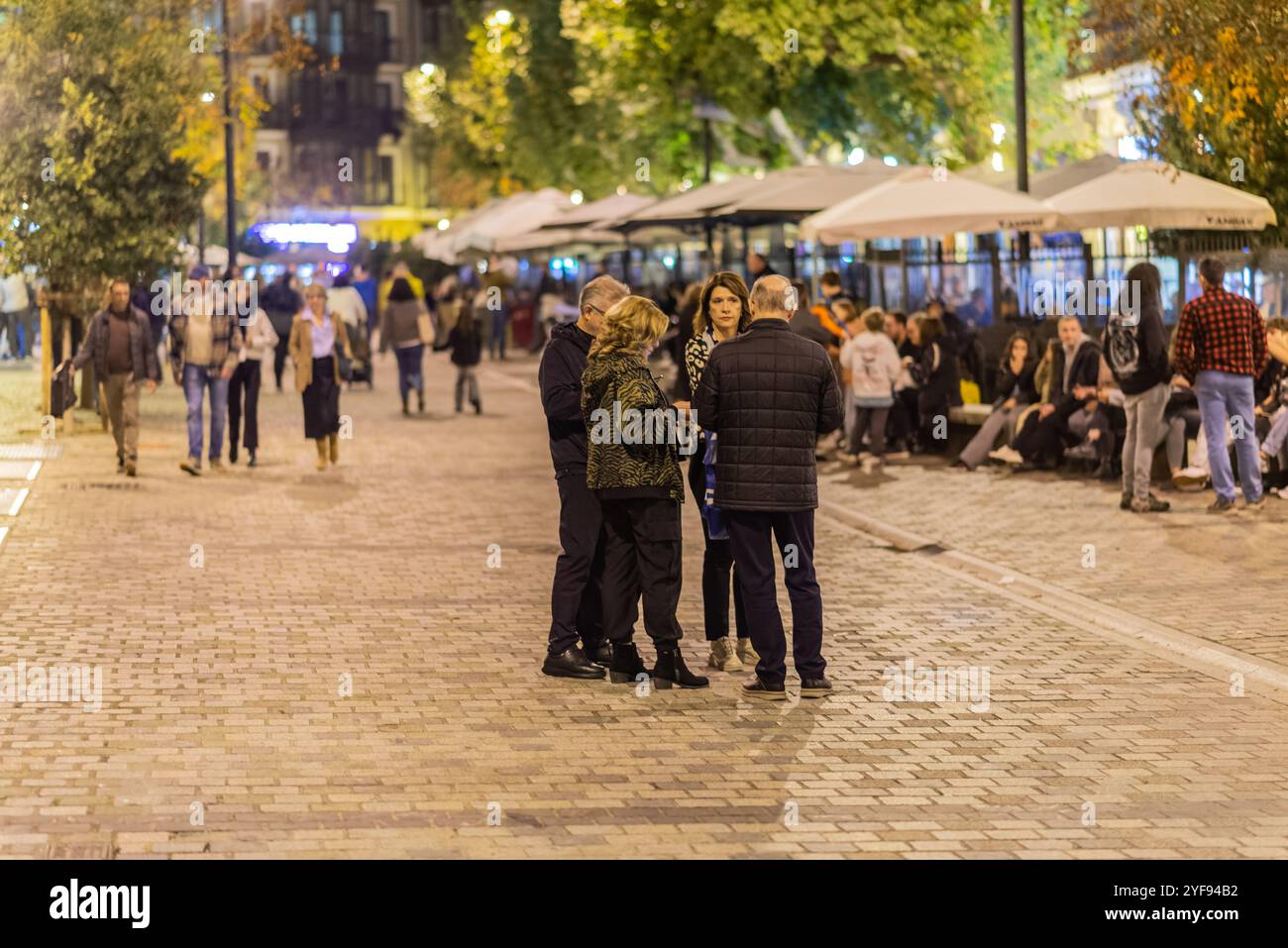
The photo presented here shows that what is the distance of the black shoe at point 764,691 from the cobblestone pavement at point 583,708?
68 mm

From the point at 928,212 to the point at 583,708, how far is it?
12.6 meters

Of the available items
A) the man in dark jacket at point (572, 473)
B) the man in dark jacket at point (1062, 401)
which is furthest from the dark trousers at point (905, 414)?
the man in dark jacket at point (572, 473)

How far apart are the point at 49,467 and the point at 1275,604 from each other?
12.2 metres

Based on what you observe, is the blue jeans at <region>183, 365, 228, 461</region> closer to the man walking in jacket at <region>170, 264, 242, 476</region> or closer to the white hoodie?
the man walking in jacket at <region>170, 264, 242, 476</region>

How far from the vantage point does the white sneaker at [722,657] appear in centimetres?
1030

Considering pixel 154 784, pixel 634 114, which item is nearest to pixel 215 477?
pixel 154 784

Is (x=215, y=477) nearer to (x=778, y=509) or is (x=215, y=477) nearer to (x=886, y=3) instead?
(x=778, y=509)

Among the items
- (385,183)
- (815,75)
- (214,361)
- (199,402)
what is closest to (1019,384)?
(214,361)

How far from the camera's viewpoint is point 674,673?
9859 millimetres

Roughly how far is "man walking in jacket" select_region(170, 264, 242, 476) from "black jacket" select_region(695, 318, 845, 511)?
10827 mm

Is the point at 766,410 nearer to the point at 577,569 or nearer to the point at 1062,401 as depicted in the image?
the point at 577,569

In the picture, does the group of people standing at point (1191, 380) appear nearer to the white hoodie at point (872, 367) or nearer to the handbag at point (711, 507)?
the white hoodie at point (872, 367)

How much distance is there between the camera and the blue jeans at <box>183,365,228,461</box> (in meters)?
19.8
